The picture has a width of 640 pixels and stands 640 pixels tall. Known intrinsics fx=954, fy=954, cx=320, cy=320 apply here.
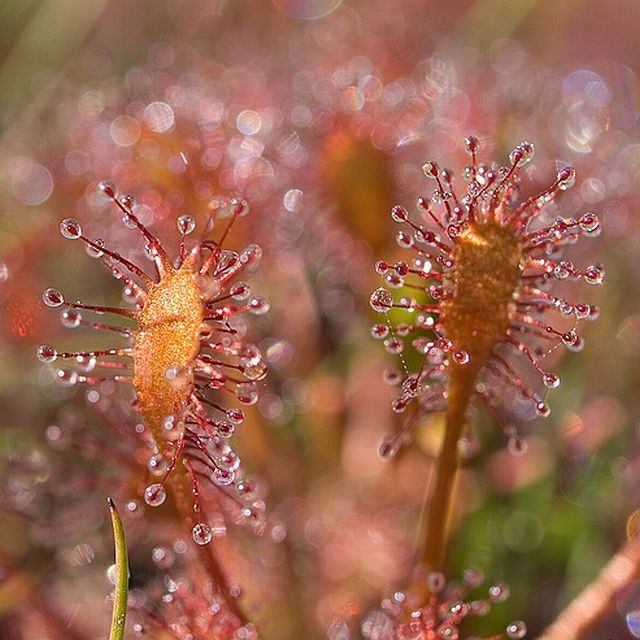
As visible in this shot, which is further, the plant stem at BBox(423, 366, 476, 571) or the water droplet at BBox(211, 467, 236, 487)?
the plant stem at BBox(423, 366, 476, 571)

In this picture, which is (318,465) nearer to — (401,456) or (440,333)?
(401,456)

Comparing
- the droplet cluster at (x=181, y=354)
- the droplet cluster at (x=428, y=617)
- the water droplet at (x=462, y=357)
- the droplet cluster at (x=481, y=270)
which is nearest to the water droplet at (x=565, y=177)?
the droplet cluster at (x=481, y=270)

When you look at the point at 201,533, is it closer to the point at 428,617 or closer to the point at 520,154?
the point at 428,617

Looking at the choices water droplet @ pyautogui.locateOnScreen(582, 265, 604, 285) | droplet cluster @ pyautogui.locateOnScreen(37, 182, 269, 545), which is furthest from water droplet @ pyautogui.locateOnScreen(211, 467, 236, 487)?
water droplet @ pyautogui.locateOnScreen(582, 265, 604, 285)

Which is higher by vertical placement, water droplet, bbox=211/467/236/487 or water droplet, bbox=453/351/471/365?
water droplet, bbox=453/351/471/365

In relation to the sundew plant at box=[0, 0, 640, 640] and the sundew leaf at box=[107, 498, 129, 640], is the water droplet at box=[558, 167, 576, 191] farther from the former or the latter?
the sundew leaf at box=[107, 498, 129, 640]

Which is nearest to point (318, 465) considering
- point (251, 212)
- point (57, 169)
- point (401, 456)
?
point (401, 456)

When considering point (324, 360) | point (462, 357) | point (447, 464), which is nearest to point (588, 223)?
point (462, 357)
